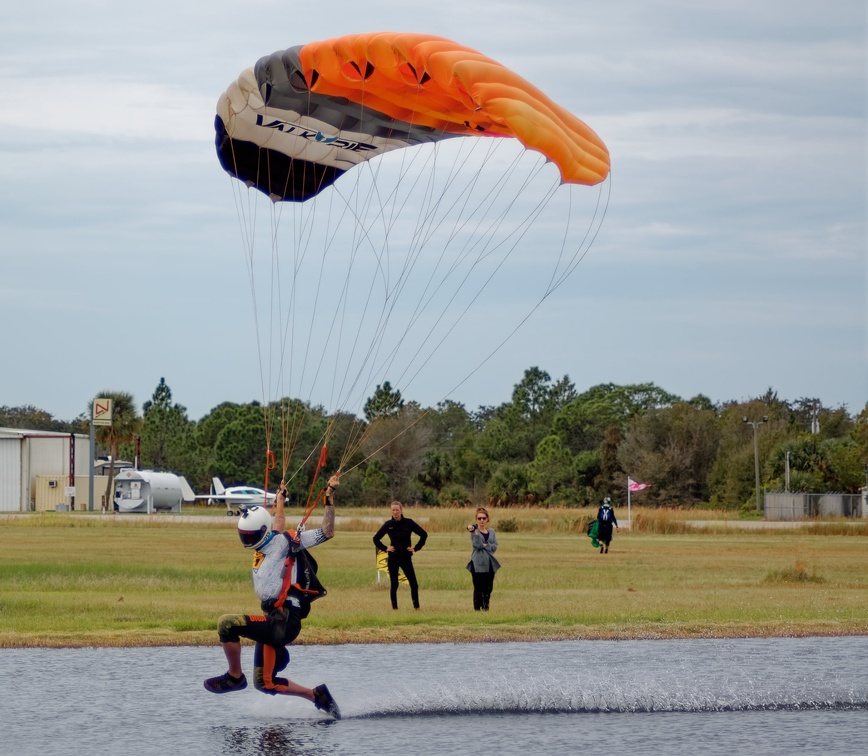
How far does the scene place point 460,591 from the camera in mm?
23453

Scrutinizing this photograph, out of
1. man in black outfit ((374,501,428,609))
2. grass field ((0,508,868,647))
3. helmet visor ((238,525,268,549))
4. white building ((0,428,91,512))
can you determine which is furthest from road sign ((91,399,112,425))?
helmet visor ((238,525,268,549))

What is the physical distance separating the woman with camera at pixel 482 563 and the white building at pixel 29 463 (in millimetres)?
64660

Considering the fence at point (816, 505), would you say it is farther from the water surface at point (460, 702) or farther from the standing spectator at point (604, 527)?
the water surface at point (460, 702)

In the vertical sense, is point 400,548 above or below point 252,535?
below

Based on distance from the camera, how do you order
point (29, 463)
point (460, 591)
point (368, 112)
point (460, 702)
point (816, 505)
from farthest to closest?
1. point (29, 463)
2. point (816, 505)
3. point (460, 591)
4. point (368, 112)
5. point (460, 702)

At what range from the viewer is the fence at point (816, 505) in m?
64.7

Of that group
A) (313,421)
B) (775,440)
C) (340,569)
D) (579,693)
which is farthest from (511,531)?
(313,421)

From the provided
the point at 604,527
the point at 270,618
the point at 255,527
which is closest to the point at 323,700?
the point at 270,618

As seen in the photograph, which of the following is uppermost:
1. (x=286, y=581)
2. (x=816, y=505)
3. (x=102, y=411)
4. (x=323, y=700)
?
(x=102, y=411)

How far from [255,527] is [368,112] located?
715 cm

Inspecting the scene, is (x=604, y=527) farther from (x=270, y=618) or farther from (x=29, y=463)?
(x=29, y=463)

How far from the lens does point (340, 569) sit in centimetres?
2838

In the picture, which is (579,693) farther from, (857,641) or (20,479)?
(20,479)

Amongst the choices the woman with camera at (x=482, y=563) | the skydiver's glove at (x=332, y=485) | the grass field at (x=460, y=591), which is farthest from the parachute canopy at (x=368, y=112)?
the grass field at (x=460, y=591)
